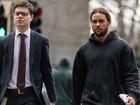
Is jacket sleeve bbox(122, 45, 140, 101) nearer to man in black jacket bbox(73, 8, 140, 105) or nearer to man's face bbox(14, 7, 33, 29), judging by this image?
man in black jacket bbox(73, 8, 140, 105)

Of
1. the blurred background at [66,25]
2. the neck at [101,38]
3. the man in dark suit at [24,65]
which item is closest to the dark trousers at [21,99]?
the man in dark suit at [24,65]

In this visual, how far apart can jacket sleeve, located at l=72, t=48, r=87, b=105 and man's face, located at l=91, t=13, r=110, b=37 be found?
39 cm

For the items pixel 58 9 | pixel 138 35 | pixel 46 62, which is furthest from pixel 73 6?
pixel 138 35

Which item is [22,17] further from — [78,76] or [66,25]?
[66,25]

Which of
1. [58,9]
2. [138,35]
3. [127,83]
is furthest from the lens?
[138,35]

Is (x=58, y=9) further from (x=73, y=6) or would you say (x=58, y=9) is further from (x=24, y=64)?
(x=24, y=64)

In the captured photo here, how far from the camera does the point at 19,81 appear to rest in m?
9.16

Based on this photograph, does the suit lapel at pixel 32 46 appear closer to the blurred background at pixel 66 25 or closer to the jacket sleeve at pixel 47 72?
the jacket sleeve at pixel 47 72

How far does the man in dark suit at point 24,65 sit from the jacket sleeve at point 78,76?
30cm

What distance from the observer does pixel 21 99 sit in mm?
9156

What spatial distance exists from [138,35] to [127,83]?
6435 centimetres

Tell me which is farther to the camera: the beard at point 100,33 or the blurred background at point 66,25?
the blurred background at point 66,25

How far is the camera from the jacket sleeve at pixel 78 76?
9.34m

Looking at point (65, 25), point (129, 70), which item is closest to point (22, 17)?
point (129, 70)
